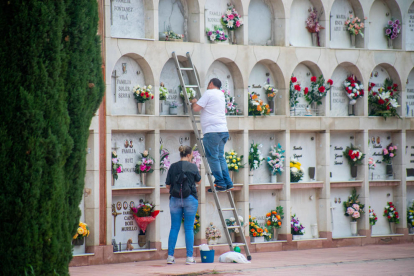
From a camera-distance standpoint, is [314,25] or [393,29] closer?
[314,25]

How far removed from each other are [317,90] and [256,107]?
1.45 metres

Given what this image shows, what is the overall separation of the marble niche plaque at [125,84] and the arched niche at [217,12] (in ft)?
5.11

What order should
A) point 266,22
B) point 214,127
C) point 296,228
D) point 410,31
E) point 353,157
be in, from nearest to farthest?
point 214,127 < point 296,228 < point 266,22 < point 353,157 < point 410,31

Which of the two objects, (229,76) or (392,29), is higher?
(392,29)

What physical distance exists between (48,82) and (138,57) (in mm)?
3941

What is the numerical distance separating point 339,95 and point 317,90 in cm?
76

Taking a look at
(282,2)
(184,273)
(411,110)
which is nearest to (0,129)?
(184,273)

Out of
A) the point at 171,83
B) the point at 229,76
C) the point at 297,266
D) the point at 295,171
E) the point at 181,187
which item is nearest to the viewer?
the point at 297,266

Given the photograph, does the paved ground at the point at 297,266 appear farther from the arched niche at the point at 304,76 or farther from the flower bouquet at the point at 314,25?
the flower bouquet at the point at 314,25

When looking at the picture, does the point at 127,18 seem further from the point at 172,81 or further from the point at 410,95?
the point at 410,95

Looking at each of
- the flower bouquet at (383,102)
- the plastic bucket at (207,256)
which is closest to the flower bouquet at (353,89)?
the flower bouquet at (383,102)

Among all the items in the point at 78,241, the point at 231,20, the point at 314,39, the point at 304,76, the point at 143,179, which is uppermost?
the point at 231,20

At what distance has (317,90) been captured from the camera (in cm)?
1235

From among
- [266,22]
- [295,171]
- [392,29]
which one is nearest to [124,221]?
[295,171]
